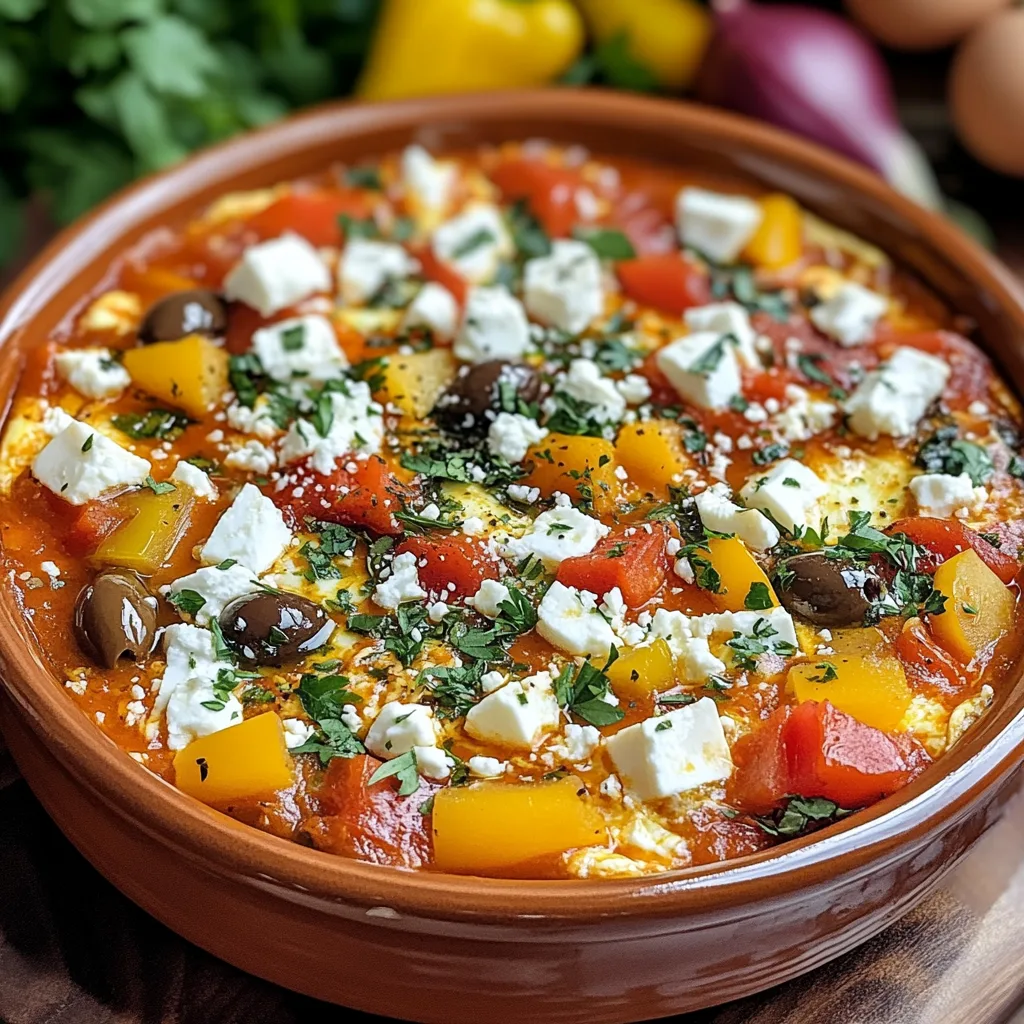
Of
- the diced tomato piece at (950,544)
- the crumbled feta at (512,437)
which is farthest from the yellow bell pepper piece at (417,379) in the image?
the diced tomato piece at (950,544)

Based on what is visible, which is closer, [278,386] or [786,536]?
[786,536]

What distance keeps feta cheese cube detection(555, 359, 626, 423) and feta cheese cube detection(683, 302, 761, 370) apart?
320 mm

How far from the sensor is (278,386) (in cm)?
292

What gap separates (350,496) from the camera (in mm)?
2637

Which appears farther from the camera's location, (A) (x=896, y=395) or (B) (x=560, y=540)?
(A) (x=896, y=395)

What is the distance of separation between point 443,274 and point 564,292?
0.33 meters

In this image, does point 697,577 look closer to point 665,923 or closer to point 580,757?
point 580,757

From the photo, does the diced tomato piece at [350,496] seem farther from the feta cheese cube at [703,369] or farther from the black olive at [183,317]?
the feta cheese cube at [703,369]

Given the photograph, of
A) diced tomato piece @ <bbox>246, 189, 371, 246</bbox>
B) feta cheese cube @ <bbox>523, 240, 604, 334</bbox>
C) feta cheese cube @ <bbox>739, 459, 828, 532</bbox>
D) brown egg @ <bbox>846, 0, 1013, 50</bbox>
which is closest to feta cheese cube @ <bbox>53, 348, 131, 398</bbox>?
diced tomato piece @ <bbox>246, 189, 371, 246</bbox>

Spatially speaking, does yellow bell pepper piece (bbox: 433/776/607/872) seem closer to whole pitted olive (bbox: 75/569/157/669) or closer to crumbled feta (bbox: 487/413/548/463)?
whole pitted olive (bbox: 75/569/157/669)

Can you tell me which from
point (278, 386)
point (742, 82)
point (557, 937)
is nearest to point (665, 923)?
point (557, 937)

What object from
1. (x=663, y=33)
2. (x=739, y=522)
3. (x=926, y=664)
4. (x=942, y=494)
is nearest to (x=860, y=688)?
(x=926, y=664)

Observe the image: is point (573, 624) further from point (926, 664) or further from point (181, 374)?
point (181, 374)

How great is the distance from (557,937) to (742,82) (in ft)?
9.38
